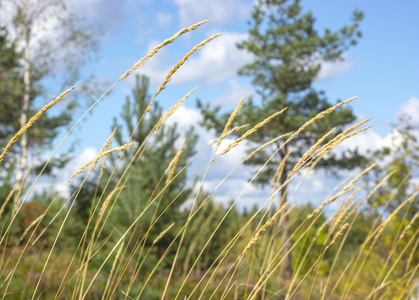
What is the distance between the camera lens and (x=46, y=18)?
49.8ft

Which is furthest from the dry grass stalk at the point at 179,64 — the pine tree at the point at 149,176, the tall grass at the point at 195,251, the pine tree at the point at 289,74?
the pine tree at the point at 289,74

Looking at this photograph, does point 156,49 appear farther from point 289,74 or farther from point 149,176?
point 289,74

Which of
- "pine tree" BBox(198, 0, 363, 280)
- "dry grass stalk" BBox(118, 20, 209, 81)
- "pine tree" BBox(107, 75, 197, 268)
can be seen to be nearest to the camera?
"dry grass stalk" BBox(118, 20, 209, 81)

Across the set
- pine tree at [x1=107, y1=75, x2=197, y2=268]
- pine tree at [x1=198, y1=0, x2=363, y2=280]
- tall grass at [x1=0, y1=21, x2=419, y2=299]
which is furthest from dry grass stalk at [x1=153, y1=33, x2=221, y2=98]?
pine tree at [x1=198, y1=0, x2=363, y2=280]

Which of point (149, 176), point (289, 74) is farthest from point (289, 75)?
point (149, 176)

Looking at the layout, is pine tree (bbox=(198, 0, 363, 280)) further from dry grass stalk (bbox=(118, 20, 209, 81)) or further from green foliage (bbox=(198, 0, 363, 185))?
dry grass stalk (bbox=(118, 20, 209, 81))

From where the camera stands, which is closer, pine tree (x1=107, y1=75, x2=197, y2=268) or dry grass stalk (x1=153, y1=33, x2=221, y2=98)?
dry grass stalk (x1=153, y1=33, x2=221, y2=98)

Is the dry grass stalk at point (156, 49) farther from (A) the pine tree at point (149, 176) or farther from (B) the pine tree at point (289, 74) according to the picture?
(B) the pine tree at point (289, 74)

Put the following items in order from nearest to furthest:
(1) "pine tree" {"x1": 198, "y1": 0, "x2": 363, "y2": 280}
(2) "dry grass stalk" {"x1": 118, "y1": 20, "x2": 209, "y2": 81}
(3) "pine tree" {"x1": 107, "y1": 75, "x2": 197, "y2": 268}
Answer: (2) "dry grass stalk" {"x1": 118, "y1": 20, "x2": 209, "y2": 81} < (3) "pine tree" {"x1": 107, "y1": 75, "x2": 197, "y2": 268} < (1) "pine tree" {"x1": 198, "y1": 0, "x2": 363, "y2": 280}

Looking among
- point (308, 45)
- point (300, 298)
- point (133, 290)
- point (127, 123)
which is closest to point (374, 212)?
point (300, 298)

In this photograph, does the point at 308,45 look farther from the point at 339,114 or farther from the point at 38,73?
the point at 38,73

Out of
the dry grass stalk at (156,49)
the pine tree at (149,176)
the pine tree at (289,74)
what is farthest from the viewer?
the pine tree at (289,74)

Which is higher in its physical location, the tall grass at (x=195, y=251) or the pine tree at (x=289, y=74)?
the pine tree at (x=289, y=74)

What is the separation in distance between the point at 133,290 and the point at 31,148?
13778mm
